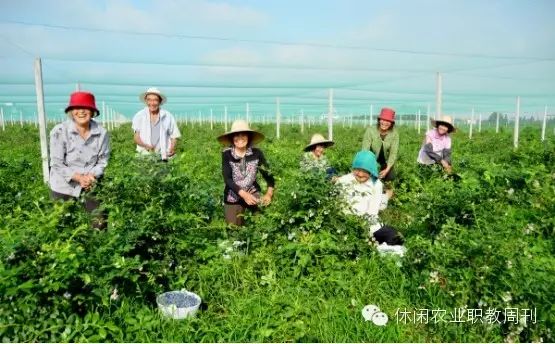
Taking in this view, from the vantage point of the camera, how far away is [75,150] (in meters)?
3.91

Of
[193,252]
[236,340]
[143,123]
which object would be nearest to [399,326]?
[236,340]

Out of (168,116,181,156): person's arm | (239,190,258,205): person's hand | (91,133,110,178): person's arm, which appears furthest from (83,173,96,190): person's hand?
(168,116,181,156): person's arm

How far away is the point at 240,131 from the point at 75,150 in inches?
58.2

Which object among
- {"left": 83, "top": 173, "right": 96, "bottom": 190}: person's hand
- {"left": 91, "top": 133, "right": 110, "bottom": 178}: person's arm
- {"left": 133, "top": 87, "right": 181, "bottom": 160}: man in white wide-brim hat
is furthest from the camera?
{"left": 133, "top": 87, "right": 181, "bottom": 160}: man in white wide-brim hat

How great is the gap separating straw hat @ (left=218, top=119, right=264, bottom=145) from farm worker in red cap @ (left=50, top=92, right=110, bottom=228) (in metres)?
1.16

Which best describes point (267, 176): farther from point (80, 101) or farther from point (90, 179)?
point (80, 101)

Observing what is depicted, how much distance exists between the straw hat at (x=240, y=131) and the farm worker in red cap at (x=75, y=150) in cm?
116

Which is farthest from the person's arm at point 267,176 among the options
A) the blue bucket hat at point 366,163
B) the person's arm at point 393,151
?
the person's arm at point 393,151

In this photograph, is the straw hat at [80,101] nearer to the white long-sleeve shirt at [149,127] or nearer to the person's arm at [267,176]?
the white long-sleeve shirt at [149,127]

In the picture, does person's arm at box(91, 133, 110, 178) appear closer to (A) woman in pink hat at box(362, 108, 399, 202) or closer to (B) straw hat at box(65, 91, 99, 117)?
(B) straw hat at box(65, 91, 99, 117)

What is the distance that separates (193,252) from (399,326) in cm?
160

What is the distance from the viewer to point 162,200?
3.20 meters

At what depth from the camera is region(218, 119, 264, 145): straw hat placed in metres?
4.15

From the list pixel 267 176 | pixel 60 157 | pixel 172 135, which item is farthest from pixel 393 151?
pixel 60 157
